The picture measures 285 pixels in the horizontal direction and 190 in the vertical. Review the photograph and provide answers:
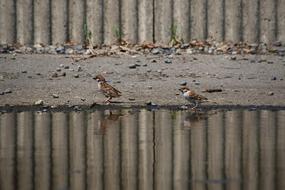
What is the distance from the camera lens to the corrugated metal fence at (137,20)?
50.1ft

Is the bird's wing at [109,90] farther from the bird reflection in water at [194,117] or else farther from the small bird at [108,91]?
the bird reflection in water at [194,117]

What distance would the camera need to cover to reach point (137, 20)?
50.2ft

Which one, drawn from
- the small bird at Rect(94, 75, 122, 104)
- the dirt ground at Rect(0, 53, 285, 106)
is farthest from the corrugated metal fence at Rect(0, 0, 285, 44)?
the small bird at Rect(94, 75, 122, 104)

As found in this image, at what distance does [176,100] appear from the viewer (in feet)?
38.6

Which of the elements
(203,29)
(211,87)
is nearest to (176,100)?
(211,87)

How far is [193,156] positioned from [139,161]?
0.52 metres

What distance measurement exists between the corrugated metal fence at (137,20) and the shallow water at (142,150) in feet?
15.3

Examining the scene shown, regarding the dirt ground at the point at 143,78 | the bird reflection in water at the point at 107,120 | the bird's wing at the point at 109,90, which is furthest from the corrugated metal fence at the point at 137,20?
the bird reflection in water at the point at 107,120

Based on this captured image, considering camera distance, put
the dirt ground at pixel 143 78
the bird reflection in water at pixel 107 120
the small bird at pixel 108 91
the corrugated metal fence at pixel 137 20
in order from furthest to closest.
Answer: the corrugated metal fence at pixel 137 20 → the dirt ground at pixel 143 78 → the small bird at pixel 108 91 → the bird reflection in water at pixel 107 120

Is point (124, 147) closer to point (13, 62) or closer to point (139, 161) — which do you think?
point (139, 161)

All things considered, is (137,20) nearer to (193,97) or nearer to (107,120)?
(193,97)

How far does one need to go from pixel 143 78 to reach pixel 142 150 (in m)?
5.36

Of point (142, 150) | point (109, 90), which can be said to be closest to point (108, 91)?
point (109, 90)

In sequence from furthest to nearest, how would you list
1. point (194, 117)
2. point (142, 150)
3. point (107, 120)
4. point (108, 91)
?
1. point (108, 91)
2. point (194, 117)
3. point (107, 120)
4. point (142, 150)
